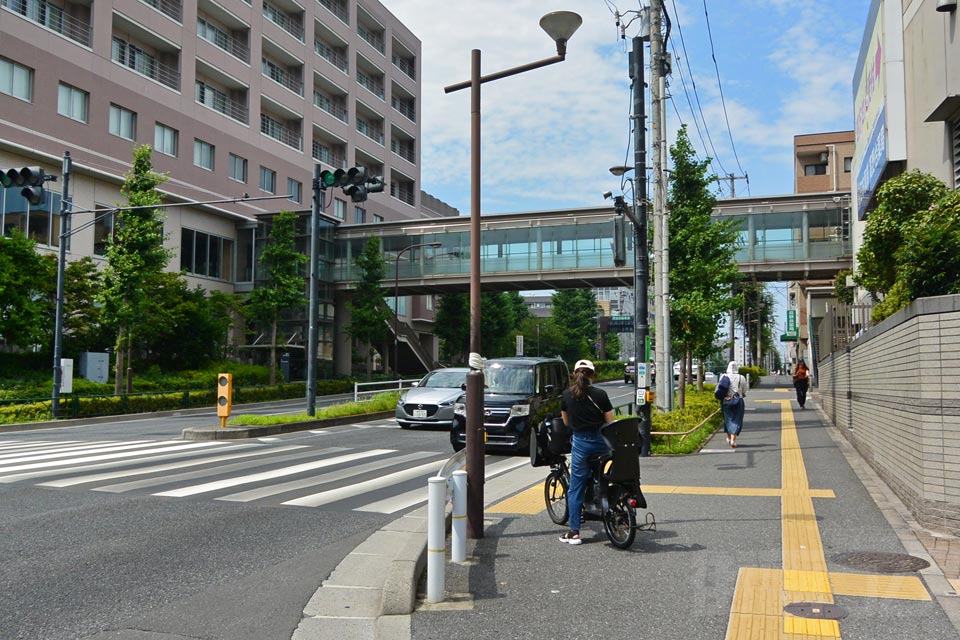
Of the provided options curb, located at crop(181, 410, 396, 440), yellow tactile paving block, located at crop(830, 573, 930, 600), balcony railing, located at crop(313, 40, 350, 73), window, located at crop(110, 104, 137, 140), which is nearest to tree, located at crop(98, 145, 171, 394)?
window, located at crop(110, 104, 137, 140)

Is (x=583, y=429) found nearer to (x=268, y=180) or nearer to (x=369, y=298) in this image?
(x=369, y=298)

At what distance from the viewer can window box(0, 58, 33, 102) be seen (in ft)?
98.4

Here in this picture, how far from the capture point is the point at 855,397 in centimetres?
1520

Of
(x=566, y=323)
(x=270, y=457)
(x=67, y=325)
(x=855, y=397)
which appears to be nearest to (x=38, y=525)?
(x=270, y=457)

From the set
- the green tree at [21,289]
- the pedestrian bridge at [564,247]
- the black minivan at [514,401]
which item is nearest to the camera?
the black minivan at [514,401]

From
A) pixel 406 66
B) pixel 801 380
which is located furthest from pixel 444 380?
pixel 406 66

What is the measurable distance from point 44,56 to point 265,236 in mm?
15825

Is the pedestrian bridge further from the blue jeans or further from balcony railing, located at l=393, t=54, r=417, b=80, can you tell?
the blue jeans

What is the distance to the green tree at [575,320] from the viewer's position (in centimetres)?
9106

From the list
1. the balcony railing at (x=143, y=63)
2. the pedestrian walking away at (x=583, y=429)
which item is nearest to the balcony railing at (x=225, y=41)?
the balcony railing at (x=143, y=63)

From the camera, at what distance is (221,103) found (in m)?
43.9

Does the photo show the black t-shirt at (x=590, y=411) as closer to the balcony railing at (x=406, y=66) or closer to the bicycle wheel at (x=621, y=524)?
the bicycle wheel at (x=621, y=524)

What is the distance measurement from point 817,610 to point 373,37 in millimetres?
60779

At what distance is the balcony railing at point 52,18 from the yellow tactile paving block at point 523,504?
3080 cm
